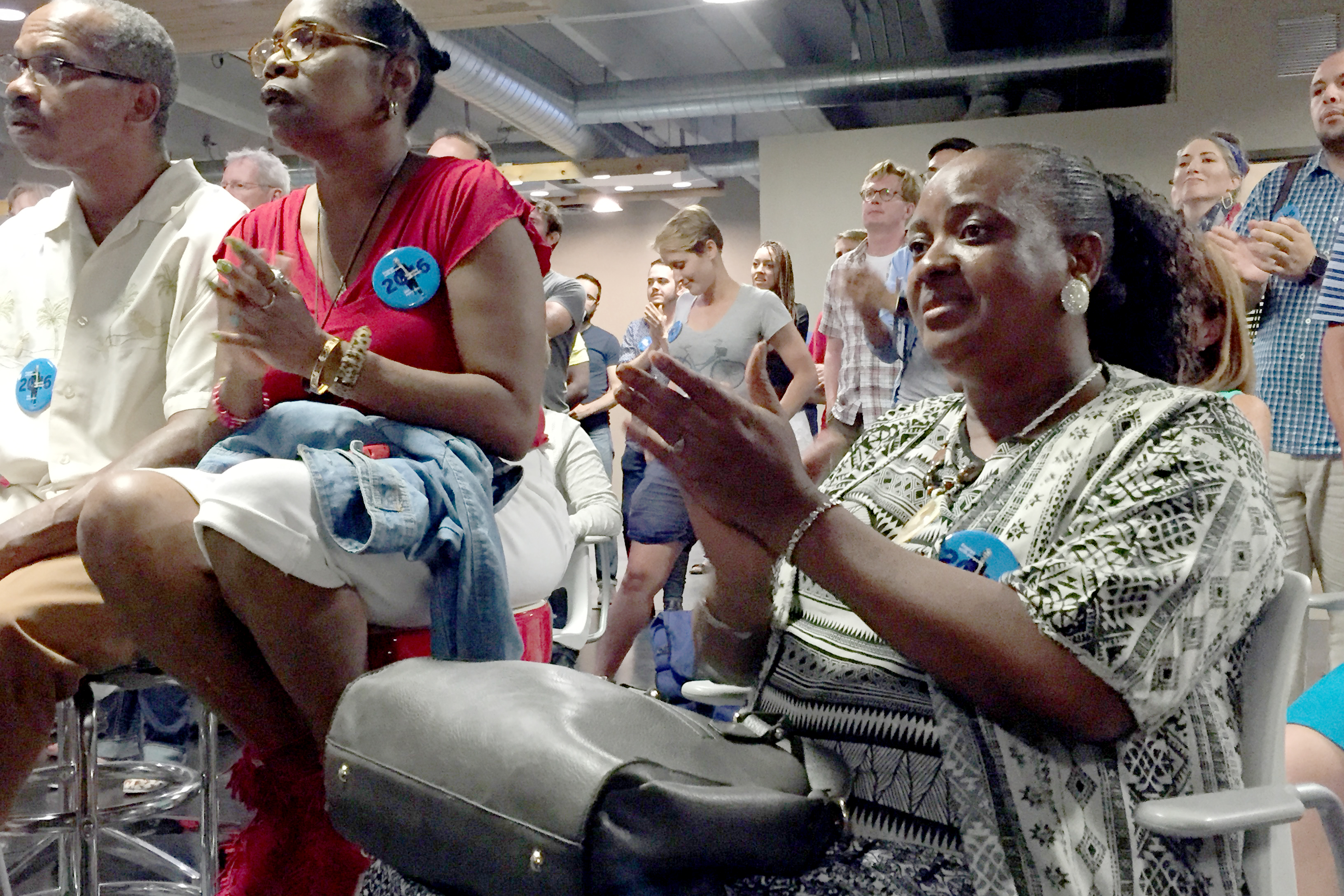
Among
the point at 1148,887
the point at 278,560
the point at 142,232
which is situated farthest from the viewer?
the point at 142,232

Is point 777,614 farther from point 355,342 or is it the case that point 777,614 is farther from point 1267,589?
point 355,342

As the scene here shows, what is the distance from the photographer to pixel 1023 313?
1.26 metres

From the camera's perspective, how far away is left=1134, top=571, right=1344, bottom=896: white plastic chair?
41.3 inches

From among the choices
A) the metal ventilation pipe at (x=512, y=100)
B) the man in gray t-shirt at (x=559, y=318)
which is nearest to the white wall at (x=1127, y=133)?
the metal ventilation pipe at (x=512, y=100)

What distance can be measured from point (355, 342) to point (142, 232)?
2.61 ft

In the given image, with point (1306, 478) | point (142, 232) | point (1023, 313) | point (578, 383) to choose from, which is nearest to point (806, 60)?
point (578, 383)

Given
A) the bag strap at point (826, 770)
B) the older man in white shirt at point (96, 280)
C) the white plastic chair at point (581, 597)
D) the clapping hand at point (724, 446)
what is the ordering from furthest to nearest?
the white plastic chair at point (581, 597) → the older man in white shirt at point (96, 280) → the bag strap at point (826, 770) → the clapping hand at point (724, 446)

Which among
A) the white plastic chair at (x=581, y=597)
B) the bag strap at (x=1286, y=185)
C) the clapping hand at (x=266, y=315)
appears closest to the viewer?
the clapping hand at (x=266, y=315)

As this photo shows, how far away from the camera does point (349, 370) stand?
62.2 inches

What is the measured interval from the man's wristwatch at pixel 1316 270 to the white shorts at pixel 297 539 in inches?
91.6

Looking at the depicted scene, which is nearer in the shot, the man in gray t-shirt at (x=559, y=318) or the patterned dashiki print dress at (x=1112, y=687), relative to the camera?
the patterned dashiki print dress at (x=1112, y=687)

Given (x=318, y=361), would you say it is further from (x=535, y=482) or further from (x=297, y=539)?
(x=535, y=482)

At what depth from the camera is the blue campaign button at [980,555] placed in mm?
1103

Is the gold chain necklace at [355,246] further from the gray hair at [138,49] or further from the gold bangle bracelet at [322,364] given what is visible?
the gray hair at [138,49]
